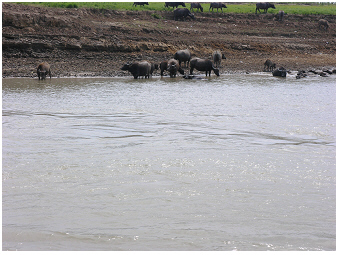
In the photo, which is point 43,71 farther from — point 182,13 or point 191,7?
point 191,7

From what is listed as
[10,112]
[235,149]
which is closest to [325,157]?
[235,149]

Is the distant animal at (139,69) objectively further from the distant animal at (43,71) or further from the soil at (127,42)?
the distant animal at (43,71)

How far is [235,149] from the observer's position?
24.8 feet

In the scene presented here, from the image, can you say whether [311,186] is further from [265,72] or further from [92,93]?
[265,72]

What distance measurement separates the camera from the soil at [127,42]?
22.9 metres

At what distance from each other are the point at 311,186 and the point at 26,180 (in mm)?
3579

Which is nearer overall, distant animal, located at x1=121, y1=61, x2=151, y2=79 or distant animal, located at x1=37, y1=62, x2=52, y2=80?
distant animal, located at x1=37, y1=62, x2=52, y2=80

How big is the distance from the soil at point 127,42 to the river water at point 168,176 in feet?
35.4

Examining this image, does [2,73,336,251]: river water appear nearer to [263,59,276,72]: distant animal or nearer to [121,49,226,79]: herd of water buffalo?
[121,49,226,79]: herd of water buffalo

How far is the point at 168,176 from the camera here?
19.7 ft

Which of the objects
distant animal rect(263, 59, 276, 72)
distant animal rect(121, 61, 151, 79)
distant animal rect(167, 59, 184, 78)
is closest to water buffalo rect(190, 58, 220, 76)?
distant animal rect(167, 59, 184, 78)

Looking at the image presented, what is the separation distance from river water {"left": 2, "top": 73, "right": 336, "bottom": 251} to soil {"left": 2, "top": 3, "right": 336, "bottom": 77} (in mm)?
10781

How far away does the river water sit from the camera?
4.16 m

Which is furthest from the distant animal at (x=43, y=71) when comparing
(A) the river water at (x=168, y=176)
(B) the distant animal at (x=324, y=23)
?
(B) the distant animal at (x=324, y=23)
